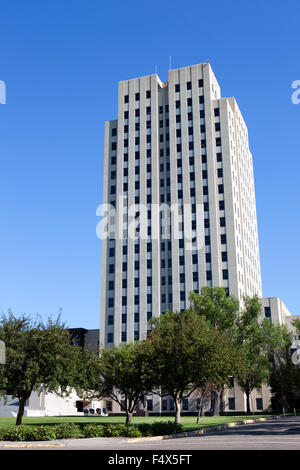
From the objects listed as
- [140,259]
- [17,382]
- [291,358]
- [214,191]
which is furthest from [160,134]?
[17,382]

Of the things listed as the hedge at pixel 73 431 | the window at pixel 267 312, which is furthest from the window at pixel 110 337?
the hedge at pixel 73 431

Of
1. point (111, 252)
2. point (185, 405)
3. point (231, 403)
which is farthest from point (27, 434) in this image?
point (111, 252)

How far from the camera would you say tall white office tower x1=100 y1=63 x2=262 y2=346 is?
98.4m

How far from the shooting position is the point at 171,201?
103500mm

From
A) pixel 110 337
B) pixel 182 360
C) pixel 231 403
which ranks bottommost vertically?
pixel 231 403

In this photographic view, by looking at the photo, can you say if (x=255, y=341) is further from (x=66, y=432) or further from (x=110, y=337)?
(x=66, y=432)

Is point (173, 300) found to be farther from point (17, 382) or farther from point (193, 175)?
point (17, 382)

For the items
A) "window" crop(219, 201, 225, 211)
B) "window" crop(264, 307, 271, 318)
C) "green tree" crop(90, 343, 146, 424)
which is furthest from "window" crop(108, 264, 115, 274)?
"green tree" crop(90, 343, 146, 424)

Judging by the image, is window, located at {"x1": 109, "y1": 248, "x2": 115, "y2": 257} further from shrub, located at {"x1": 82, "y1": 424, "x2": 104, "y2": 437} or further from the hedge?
shrub, located at {"x1": 82, "y1": 424, "x2": 104, "y2": 437}

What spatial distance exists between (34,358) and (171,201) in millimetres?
72584

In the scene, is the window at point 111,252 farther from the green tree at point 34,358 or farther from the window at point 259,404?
the green tree at point 34,358

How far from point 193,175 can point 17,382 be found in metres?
76.5

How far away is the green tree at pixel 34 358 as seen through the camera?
33.1 metres

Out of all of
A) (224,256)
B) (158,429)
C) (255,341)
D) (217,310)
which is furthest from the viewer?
(224,256)
